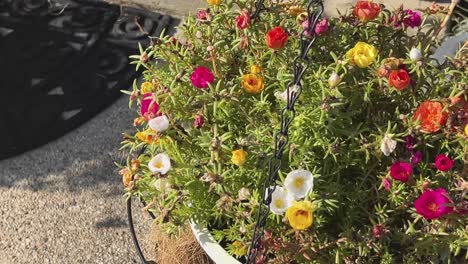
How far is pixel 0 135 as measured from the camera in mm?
2857

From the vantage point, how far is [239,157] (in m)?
1.50

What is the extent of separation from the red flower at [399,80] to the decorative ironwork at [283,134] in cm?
23

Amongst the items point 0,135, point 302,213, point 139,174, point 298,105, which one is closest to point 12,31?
point 0,135

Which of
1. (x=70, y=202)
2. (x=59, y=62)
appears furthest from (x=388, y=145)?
(x=59, y=62)

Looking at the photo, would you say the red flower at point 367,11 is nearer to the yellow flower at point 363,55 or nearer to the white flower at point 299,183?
the yellow flower at point 363,55

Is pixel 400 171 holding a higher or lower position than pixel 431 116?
lower

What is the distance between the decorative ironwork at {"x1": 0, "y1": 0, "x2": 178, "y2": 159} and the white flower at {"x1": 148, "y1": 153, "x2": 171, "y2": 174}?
140 centimetres

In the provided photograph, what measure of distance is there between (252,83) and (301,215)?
0.39m

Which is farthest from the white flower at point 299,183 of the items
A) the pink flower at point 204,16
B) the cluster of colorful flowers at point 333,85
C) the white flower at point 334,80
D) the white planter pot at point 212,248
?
the pink flower at point 204,16

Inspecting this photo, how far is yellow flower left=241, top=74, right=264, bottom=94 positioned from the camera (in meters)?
1.64

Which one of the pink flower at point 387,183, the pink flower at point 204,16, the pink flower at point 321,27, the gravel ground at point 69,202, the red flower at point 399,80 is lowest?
the gravel ground at point 69,202

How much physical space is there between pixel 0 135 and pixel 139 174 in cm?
137

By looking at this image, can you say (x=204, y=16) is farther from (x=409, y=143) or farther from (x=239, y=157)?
(x=409, y=143)

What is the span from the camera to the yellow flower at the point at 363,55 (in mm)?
1589
